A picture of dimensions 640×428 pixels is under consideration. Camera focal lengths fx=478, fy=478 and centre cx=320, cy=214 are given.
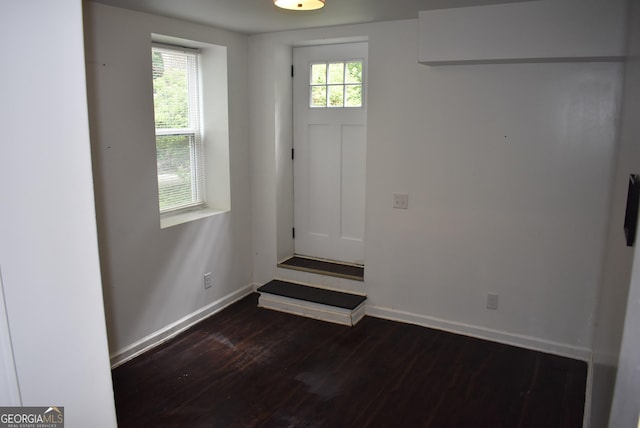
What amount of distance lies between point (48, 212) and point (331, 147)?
12.3 feet

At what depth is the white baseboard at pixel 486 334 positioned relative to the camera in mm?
3344

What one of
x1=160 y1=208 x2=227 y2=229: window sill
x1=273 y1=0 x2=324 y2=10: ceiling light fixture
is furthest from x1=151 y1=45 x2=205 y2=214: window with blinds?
x1=273 y1=0 x2=324 y2=10: ceiling light fixture

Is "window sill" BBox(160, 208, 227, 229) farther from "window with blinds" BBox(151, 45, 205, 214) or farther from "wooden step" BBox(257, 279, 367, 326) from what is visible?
"wooden step" BBox(257, 279, 367, 326)

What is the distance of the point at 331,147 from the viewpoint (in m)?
4.27

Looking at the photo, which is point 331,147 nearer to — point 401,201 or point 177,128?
point 401,201

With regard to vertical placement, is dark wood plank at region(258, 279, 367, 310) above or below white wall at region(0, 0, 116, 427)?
below

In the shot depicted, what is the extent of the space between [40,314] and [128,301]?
2.92m

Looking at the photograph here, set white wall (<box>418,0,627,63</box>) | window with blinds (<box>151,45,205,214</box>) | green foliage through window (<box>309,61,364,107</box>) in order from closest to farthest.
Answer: white wall (<box>418,0,627,63</box>)
window with blinds (<box>151,45,205,214</box>)
green foliage through window (<box>309,61,364,107</box>)

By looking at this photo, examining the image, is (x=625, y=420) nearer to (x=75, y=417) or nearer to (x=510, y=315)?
(x=75, y=417)

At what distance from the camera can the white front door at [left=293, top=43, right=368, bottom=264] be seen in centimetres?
412

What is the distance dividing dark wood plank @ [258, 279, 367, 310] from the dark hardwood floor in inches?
7.8

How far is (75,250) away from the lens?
625 millimetres

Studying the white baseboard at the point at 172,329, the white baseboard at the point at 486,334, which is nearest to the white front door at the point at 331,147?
the white baseboard at the point at 486,334

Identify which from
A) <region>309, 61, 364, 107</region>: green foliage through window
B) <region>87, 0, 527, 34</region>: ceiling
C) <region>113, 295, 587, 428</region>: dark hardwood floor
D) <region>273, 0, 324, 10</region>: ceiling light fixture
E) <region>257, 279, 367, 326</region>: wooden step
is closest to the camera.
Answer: <region>273, 0, 324, 10</region>: ceiling light fixture
